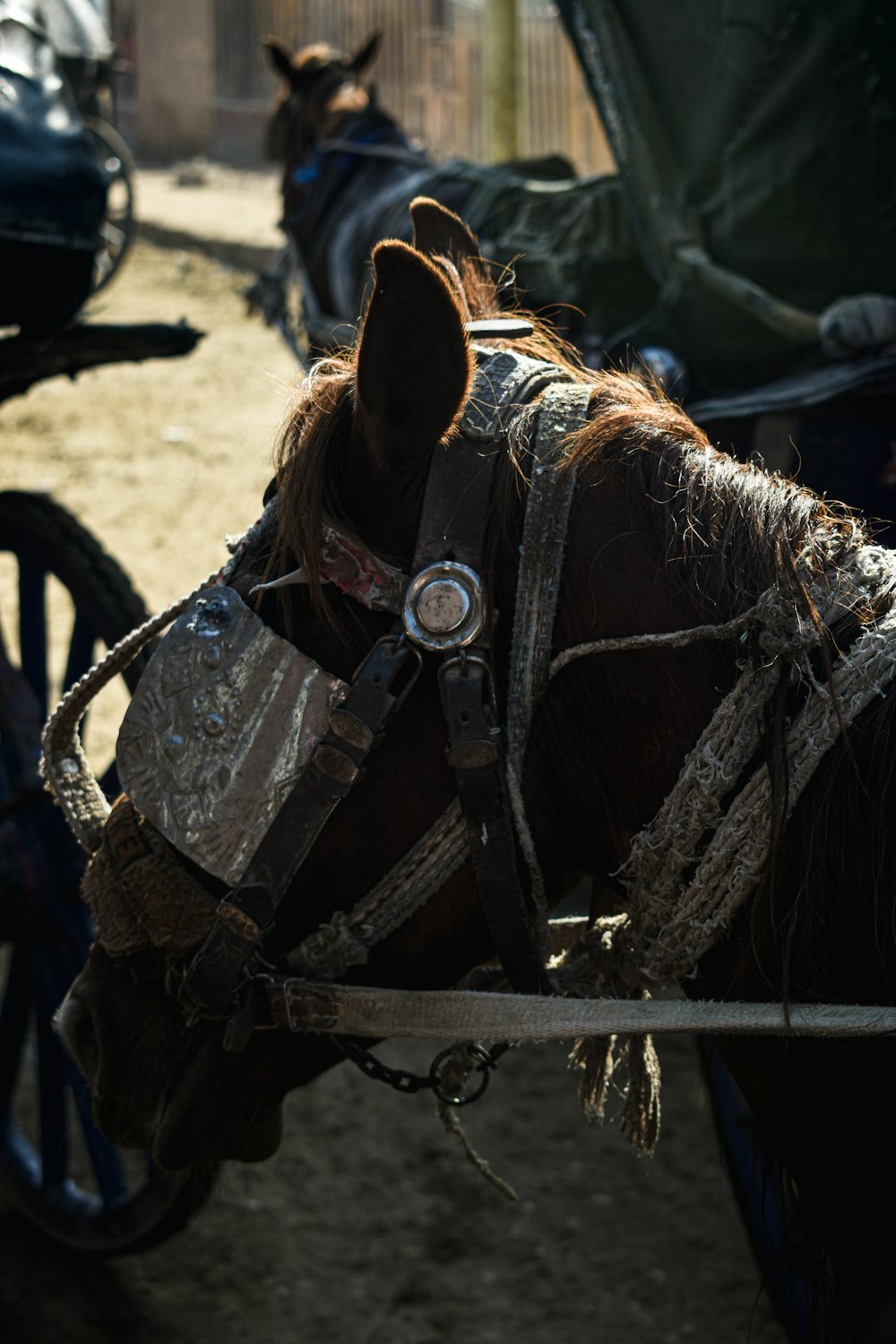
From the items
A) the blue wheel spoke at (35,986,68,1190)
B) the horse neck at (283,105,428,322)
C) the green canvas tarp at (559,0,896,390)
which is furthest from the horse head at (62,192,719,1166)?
the horse neck at (283,105,428,322)

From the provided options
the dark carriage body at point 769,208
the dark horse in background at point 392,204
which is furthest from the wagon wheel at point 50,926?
the dark carriage body at point 769,208

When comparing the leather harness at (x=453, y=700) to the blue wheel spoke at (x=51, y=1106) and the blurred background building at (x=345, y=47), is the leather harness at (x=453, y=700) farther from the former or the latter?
the blurred background building at (x=345, y=47)

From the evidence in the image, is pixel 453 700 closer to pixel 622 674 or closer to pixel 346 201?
pixel 622 674

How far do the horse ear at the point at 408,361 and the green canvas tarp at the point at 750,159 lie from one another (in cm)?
194

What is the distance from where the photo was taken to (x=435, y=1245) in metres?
2.53

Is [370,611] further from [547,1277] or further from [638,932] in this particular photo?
[547,1277]

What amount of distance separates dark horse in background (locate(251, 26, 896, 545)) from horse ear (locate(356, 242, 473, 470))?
1.06 feet

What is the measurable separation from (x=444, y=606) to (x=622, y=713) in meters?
0.21

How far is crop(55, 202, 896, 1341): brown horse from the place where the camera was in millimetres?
1091

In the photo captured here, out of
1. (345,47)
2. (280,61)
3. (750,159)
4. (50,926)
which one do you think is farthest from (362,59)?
(345,47)

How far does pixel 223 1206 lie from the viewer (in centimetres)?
262

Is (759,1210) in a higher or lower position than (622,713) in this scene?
lower

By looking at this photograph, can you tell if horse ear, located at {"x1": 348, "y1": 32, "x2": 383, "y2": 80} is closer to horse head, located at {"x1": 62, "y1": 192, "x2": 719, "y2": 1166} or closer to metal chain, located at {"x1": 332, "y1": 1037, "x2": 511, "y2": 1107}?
horse head, located at {"x1": 62, "y1": 192, "x2": 719, "y2": 1166}

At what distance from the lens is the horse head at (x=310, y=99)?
19.7 feet
